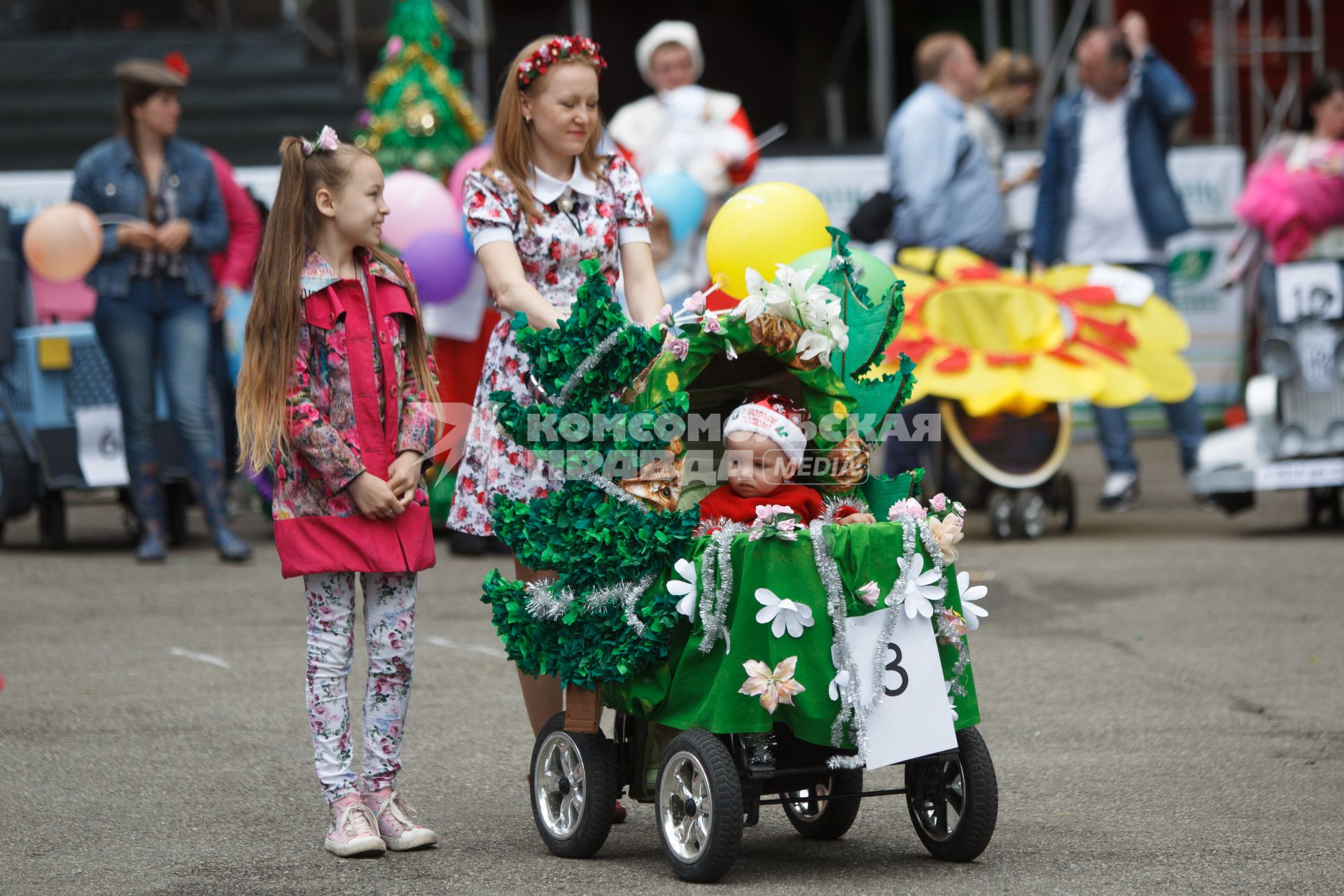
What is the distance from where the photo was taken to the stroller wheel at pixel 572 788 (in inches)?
171

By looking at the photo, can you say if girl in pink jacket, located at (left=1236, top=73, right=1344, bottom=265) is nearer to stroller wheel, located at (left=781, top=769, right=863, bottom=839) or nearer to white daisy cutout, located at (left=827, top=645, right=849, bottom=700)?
stroller wheel, located at (left=781, top=769, right=863, bottom=839)

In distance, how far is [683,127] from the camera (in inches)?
404

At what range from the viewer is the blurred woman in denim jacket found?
8.70 meters

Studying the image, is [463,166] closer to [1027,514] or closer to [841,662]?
[1027,514]

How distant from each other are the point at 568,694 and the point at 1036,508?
18.3ft

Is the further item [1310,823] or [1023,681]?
[1023,681]

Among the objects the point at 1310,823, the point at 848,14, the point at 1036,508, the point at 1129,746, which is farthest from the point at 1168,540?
the point at 848,14

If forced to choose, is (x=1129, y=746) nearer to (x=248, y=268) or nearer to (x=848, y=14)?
(x=248, y=268)

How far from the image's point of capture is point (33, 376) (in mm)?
9523

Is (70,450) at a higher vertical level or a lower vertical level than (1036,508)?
higher

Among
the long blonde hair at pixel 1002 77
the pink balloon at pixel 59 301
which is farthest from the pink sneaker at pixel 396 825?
the long blonde hair at pixel 1002 77

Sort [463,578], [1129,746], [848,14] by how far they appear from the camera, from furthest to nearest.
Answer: [848,14], [463,578], [1129,746]

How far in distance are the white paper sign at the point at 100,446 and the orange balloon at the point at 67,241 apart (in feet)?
3.21

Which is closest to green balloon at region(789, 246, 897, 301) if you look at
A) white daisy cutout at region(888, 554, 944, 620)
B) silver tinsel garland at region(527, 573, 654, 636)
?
white daisy cutout at region(888, 554, 944, 620)
